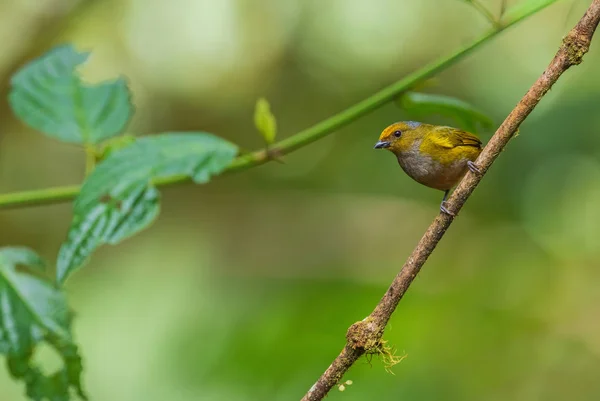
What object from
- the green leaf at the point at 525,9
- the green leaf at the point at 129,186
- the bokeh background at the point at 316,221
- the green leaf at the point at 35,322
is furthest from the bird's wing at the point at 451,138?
the bokeh background at the point at 316,221

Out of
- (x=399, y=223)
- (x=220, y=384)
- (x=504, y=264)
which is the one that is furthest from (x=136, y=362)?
(x=504, y=264)

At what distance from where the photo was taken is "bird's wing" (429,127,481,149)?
4.55 feet

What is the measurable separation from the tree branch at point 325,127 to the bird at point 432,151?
0.09 m

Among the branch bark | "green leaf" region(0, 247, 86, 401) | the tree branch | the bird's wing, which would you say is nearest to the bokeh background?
"green leaf" region(0, 247, 86, 401)

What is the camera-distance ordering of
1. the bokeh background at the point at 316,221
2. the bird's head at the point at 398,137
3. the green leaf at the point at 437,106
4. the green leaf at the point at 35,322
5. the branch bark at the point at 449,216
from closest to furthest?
1. the branch bark at the point at 449,216
2. the bird's head at the point at 398,137
3. the green leaf at the point at 437,106
4. the green leaf at the point at 35,322
5. the bokeh background at the point at 316,221

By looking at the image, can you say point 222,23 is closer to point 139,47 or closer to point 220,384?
point 139,47

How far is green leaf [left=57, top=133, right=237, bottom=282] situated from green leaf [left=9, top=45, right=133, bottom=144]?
276mm

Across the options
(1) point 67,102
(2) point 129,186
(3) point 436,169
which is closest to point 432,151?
(3) point 436,169

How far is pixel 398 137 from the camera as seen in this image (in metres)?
1.42

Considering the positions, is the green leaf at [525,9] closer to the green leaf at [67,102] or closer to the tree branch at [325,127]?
the tree branch at [325,127]

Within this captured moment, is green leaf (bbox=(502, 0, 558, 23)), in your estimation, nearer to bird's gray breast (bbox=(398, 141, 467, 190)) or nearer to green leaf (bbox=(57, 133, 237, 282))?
bird's gray breast (bbox=(398, 141, 467, 190))

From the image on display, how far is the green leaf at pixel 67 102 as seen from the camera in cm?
175

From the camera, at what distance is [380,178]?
14.3 feet

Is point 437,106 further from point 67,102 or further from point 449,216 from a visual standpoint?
point 67,102
